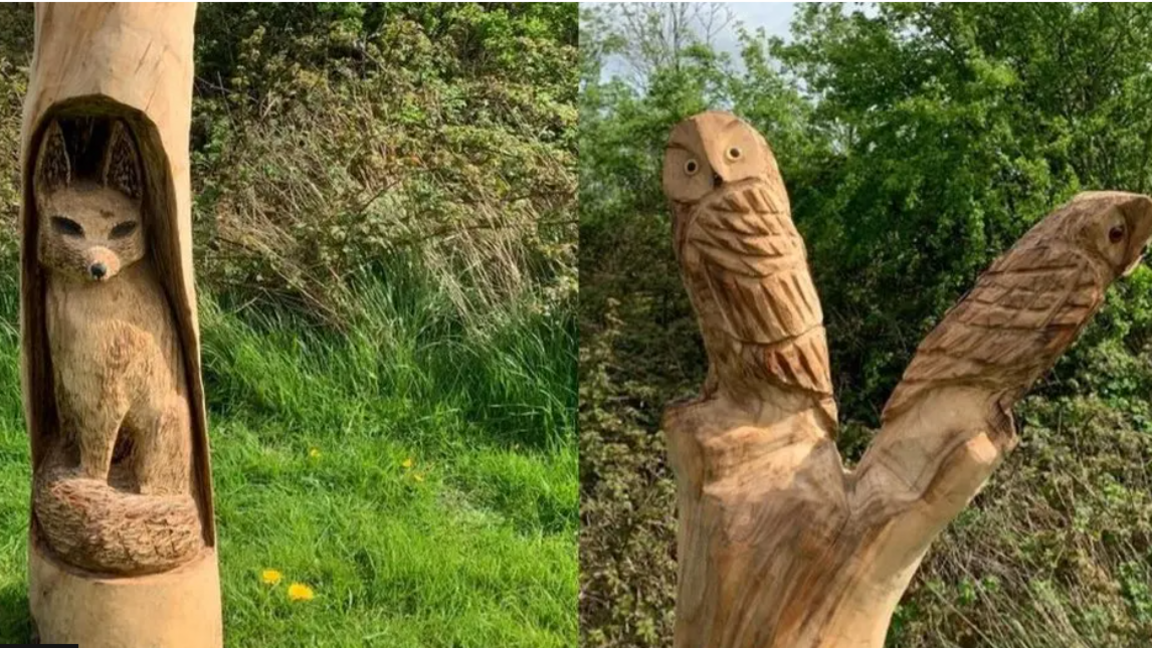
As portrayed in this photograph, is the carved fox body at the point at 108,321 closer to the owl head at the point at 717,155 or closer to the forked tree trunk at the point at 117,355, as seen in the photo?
the forked tree trunk at the point at 117,355

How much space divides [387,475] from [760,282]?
8.20 feet

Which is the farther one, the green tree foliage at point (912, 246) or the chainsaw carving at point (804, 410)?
the green tree foliage at point (912, 246)

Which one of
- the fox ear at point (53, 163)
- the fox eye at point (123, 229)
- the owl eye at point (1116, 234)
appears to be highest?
the fox ear at point (53, 163)

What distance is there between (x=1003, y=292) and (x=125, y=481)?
1.79m

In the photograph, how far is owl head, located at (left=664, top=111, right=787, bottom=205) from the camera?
1.61m

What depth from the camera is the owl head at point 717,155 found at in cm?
161

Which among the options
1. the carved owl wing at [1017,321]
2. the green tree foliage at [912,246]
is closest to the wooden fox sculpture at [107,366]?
the carved owl wing at [1017,321]

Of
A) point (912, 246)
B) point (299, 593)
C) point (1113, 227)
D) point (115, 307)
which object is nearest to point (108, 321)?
point (115, 307)

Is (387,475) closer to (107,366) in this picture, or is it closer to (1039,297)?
(107,366)

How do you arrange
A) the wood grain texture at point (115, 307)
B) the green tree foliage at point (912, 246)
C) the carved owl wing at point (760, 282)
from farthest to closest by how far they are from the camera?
1. the green tree foliage at point (912, 246)
2. the wood grain texture at point (115, 307)
3. the carved owl wing at point (760, 282)

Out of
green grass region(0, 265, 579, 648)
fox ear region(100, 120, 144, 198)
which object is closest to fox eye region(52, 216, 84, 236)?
fox ear region(100, 120, 144, 198)

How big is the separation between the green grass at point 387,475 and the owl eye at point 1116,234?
216 centimetres

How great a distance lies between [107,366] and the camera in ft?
7.41

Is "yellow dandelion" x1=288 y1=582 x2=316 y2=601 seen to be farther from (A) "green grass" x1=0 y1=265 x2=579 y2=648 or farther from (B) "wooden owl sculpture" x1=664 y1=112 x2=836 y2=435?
(B) "wooden owl sculpture" x1=664 y1=112 x2=836 y2=435
